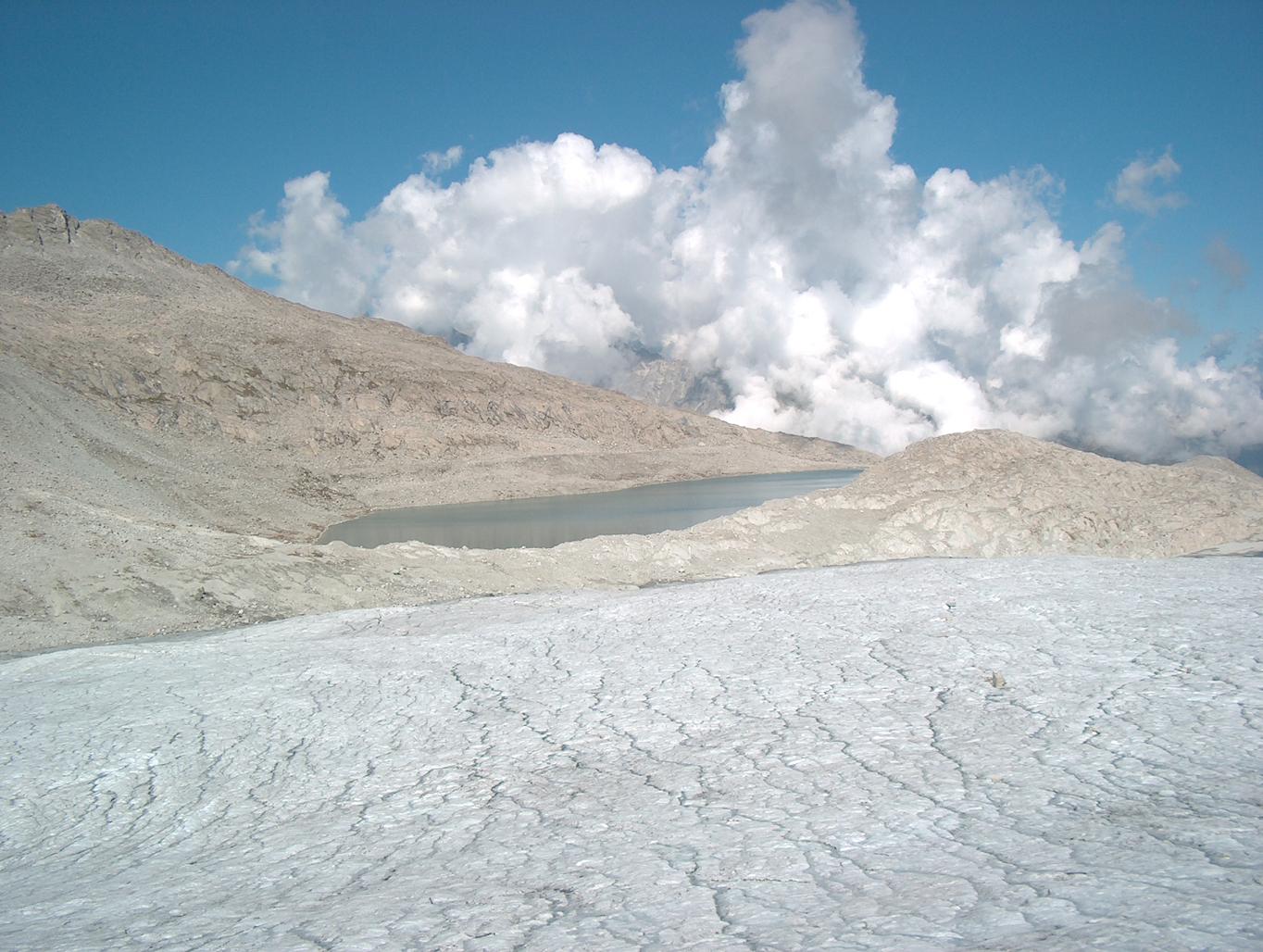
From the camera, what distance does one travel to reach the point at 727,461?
102 m

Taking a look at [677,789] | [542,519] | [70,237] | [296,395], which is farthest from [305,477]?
[70,237]

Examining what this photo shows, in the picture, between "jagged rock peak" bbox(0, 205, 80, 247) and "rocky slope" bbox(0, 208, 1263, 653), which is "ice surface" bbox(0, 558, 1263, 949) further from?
"jagged rock peak" bbox(0, 205, 80, 247)

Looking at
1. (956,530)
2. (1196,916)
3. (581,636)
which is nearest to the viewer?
(1196,916)

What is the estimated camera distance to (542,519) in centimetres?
4612

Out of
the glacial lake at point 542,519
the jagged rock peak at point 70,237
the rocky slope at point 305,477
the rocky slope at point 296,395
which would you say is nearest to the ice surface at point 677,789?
the rocky slope at point 305,477

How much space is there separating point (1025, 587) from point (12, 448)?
27594mm

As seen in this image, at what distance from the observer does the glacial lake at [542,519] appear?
36.2 metres

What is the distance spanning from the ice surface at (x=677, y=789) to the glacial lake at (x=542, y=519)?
21.1 meters

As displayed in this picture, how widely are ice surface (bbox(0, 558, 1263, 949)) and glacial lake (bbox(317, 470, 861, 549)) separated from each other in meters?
21.1

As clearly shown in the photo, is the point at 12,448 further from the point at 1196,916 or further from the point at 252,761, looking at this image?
the point at 1196,916

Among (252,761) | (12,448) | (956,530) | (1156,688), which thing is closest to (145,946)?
(252,761)

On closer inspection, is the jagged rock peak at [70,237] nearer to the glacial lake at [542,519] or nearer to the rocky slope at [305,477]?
the rocky slope at [305,477]

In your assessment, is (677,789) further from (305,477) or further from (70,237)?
(70,237)

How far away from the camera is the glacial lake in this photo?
36.2 m
